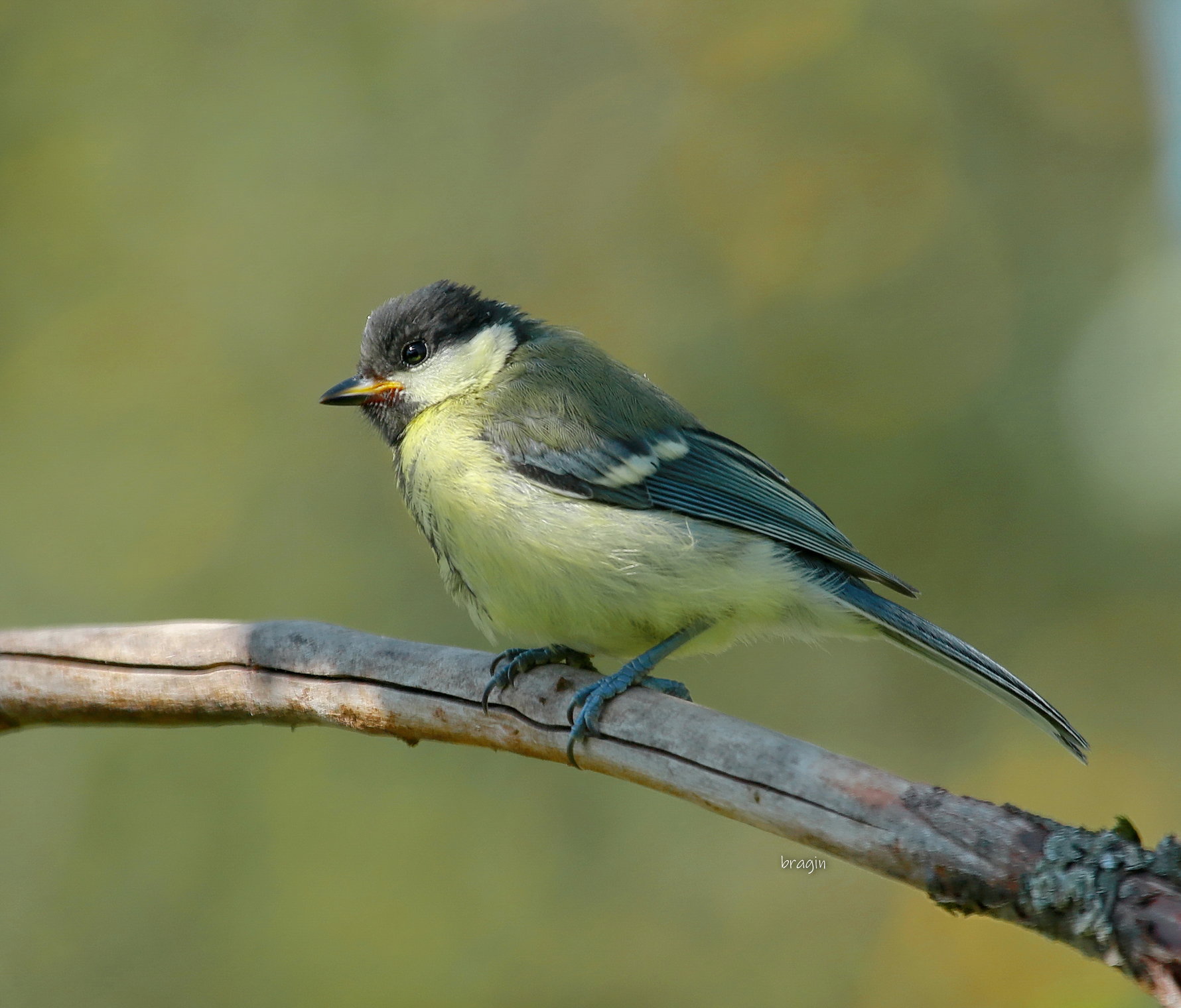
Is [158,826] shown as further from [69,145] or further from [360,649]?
[69,145]

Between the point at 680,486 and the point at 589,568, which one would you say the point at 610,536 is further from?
the point at 680,486

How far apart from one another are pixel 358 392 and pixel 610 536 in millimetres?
970

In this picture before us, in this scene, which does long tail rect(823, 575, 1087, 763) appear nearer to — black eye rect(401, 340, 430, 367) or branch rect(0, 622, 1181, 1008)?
branch rect(0, 622, 1181, 1008)

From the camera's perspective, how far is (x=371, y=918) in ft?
13.4

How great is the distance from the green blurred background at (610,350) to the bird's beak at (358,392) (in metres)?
1.73

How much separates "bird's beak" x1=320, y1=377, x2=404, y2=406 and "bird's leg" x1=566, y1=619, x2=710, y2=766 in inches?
43.9

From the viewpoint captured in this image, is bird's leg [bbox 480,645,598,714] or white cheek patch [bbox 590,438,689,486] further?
white cheek patch [bbox 590,438,689,486]

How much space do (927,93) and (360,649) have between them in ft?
14.4

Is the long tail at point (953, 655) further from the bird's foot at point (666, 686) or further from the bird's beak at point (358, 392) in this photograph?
the bird's beak at point (358, 392)

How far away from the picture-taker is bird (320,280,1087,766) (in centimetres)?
248

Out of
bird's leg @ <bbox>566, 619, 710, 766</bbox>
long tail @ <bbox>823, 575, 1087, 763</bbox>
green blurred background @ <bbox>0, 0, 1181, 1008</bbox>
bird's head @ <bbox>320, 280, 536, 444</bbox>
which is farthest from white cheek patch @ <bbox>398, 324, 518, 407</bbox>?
green blurred background @ <bbox>0, 0, 1181, 1008</bbox>

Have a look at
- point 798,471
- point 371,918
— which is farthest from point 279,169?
point 371,918

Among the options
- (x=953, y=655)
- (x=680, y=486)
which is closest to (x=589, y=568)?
(x=680, y=486)

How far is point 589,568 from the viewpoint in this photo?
2.48m
